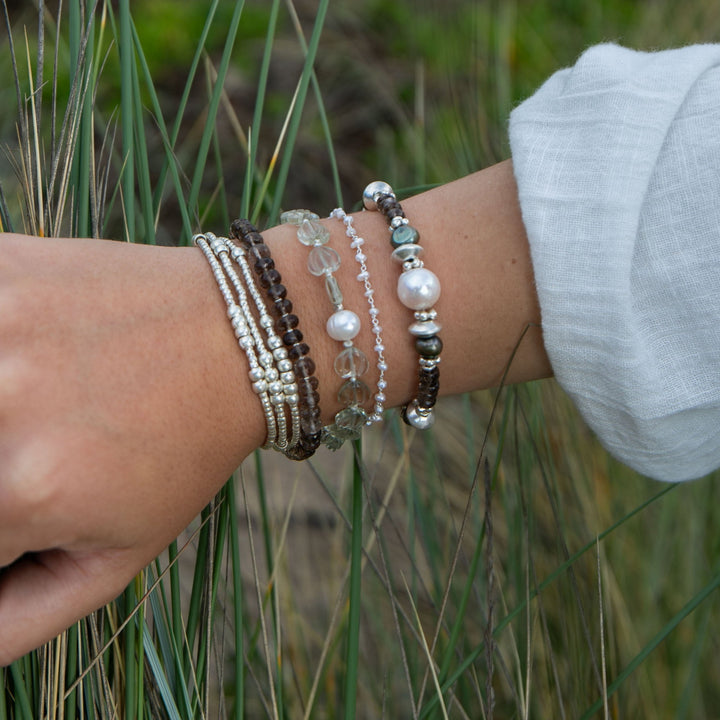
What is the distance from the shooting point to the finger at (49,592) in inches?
23.2

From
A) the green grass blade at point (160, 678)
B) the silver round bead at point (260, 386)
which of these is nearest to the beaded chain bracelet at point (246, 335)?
the silver round bead at point (260, 386)

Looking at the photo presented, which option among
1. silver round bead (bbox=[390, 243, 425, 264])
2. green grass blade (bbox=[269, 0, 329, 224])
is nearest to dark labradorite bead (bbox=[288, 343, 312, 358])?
silver round bead (bbox=[390, 243, 425, 264])

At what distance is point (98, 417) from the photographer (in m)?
0.59

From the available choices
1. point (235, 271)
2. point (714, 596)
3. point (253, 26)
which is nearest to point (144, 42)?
point (253, 26)

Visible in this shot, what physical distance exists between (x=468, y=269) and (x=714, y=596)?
0.56 metres

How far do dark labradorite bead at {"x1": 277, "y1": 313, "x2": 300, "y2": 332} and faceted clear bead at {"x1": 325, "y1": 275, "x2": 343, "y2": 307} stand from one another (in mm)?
36

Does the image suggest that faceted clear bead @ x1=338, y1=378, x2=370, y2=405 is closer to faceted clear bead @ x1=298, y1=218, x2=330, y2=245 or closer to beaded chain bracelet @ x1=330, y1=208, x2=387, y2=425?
beaded chain bracelet @ x1=330, y1=208, x2=387, y2=425

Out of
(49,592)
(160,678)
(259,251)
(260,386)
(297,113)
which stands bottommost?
(160,678)

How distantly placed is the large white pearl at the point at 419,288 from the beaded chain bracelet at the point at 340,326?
0.05 m

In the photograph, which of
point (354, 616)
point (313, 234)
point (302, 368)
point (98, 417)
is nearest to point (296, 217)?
point (313, 234)

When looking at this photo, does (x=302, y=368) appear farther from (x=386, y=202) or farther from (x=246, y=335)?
(x=386, y=202)

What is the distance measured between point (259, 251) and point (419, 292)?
136 millimetres

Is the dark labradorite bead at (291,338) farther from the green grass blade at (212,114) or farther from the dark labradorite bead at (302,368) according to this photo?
the green grass blade at (212,114)

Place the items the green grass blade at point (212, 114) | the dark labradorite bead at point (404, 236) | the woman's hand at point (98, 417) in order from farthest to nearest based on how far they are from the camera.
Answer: the green grass blade at point (212, 114)
the dark labradorite bead at point (404, 236)
the woman's hand at point (98, 417)
